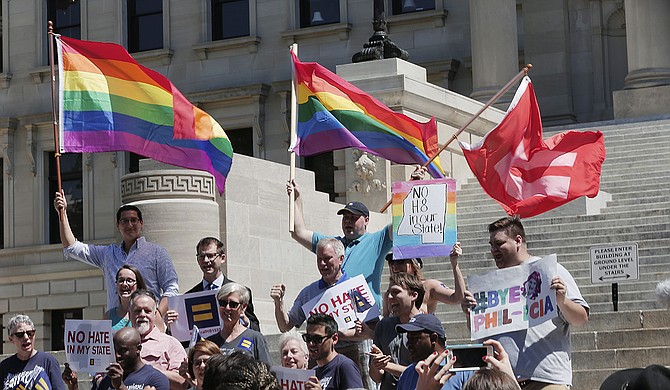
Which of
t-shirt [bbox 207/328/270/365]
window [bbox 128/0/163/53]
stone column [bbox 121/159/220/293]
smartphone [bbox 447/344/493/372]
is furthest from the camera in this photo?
window [bbox 128/0/163/53]

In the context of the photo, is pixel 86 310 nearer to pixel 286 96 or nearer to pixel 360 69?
pixel 286 96

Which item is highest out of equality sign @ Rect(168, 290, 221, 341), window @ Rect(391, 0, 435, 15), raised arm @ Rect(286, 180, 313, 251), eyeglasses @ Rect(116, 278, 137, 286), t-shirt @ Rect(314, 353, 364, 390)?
window @ Rect(391, 0, 435, 15)

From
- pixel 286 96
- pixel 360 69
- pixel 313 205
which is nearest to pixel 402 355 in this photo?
pixel 313 205

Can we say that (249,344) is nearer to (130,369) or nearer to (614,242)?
(130,369)

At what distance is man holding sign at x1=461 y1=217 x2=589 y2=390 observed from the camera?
874 cm

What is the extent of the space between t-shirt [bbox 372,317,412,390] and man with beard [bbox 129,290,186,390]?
135 cm

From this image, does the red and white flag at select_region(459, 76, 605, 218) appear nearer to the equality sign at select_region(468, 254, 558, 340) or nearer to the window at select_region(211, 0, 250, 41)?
the equality sign at select_region(468, 254, 558, 340)

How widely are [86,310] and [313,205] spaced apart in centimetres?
1973

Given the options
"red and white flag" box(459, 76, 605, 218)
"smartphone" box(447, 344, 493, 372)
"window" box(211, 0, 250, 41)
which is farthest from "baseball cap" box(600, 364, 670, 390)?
"window" box(211, 0, 250, 41)

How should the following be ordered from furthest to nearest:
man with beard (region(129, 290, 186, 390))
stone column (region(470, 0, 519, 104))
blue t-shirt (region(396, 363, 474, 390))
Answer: stone column (region(470, 0, 519, 104)) < man with beard (region(129, 290, 186, 390)) < blue t-shirt (region(396, 363, 474, 390))

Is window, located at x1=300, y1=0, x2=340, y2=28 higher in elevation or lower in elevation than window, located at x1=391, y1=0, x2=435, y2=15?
higher

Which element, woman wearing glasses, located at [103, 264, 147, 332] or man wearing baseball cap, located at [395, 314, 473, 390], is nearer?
man wearing baseball cap, located at [395, 314, 473, 390]

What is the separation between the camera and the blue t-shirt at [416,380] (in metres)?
7.89

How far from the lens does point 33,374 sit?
35.0ft
